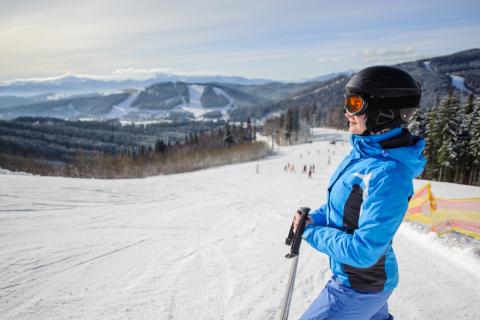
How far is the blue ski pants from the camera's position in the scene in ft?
7.21

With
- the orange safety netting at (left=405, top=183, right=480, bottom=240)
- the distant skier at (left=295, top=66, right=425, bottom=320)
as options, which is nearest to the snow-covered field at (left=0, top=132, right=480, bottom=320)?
the orange safety netting at (left=405, top=183, right=480, bottom=240)

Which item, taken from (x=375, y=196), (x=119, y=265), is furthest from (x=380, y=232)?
(x=119, y=265)

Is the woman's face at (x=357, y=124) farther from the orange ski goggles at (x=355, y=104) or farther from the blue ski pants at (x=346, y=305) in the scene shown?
the blue ski pants at (x=346, y=305)

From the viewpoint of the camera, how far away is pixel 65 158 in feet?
369

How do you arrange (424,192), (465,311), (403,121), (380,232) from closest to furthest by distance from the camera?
(380,232) < (403,121) < (465,311) < (424,192)

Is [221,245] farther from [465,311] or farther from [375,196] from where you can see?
[375,196]

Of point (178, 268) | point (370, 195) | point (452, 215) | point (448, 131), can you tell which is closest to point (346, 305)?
point (370, 195)

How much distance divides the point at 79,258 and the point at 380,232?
5868 millimetres

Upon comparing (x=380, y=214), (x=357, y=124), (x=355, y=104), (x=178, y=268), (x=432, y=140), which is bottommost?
(x=432, y=140)

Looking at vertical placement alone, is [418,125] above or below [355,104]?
below

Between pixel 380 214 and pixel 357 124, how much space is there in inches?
29.2

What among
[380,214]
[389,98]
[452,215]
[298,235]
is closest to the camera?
[380,214]

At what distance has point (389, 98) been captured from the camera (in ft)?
7.08

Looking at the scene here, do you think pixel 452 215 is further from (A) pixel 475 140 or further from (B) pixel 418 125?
(B) pixel 418 125
